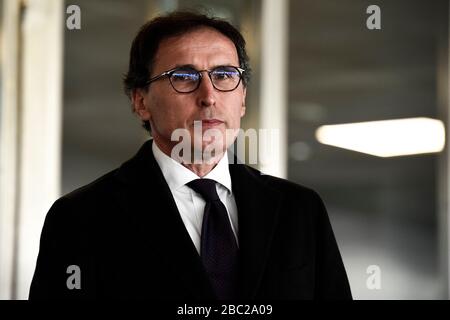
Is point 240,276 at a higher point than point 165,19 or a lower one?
lower

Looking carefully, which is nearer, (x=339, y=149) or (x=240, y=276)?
(x=240, y=276)

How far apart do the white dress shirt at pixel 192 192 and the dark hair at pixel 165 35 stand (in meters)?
0.17

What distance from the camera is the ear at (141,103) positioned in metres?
1.34

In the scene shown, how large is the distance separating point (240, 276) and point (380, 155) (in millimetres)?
1516

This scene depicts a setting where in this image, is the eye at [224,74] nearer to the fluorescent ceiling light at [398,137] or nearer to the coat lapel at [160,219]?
Result: the coat lapel at [160,219]

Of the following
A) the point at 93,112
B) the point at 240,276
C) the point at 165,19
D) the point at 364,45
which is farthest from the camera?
the point at 364,45

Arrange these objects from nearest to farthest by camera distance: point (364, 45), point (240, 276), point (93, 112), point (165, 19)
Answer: point (240, 276), point (165, 19), point (93, 112), point (364, 45)

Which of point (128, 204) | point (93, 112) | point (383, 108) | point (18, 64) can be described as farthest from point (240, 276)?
point (18, 64)

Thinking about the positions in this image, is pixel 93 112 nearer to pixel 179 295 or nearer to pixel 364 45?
pixel 364 45

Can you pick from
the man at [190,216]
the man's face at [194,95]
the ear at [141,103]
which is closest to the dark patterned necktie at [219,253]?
the man at [190,216]

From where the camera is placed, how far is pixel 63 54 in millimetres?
2473

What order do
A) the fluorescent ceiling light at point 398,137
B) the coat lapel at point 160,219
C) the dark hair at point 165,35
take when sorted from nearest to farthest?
the coat lapel at point 160,219, the dark hair at point 165,35, the fluorescent ceiling light at point 398,137

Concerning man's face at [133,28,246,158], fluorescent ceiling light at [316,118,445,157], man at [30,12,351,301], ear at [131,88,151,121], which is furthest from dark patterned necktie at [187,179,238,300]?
fluorescent ceiling light at [316,118,445,157]

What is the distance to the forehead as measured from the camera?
124 cm
